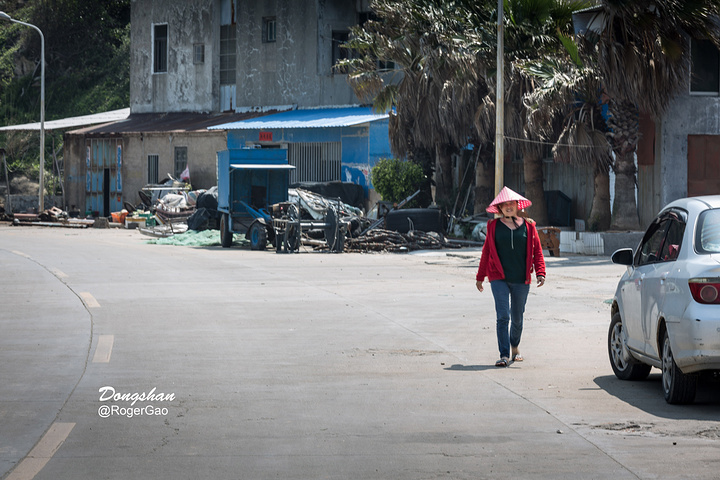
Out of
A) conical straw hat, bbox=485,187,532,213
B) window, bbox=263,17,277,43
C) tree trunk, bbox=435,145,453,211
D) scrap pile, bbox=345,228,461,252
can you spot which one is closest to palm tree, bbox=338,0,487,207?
Result: tree trunk, bbox=435,145,453,211

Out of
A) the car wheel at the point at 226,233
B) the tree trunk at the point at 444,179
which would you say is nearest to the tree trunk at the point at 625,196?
the tree trunk at the point at 444,179

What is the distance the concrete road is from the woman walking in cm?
47

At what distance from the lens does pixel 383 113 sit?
37.8 meters

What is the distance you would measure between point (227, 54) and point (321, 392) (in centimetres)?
4253

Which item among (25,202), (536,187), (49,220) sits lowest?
(49,220)

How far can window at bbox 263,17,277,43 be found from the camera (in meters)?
47.2

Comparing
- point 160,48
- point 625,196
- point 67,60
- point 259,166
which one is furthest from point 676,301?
point 67,60

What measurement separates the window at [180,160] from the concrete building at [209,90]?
0.04m

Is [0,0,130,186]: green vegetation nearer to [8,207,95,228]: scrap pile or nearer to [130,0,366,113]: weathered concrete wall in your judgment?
[130,0,366,113]: weathered concrete wall

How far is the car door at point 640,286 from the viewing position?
8781 millimetres

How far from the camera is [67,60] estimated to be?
66688 mm

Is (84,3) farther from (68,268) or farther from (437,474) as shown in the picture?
(437,474)

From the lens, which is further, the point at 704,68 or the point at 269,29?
the point at 269,29

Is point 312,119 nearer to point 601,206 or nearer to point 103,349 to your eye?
point 601,206
